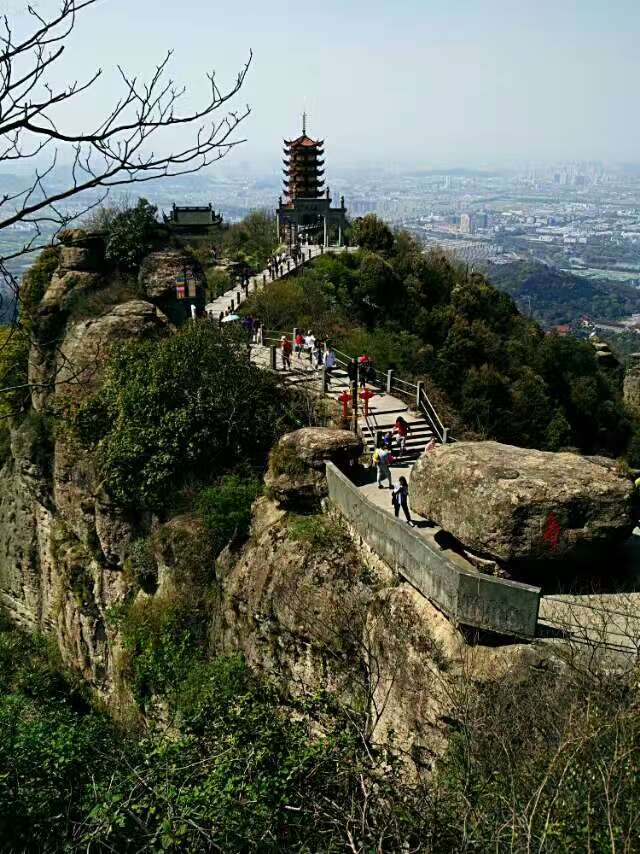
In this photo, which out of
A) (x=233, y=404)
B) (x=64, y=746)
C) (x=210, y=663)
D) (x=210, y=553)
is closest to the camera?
(x=64, y=746)

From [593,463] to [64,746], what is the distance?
9586 mm

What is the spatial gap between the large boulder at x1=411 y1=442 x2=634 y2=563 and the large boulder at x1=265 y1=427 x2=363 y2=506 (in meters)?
4.55

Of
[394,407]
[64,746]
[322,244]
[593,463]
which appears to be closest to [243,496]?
[394,407]

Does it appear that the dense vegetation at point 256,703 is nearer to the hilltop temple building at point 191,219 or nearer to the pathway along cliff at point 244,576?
the pathway along cliff at point 244,576

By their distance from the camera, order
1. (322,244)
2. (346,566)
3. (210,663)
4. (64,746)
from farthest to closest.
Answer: (322,244), (210,663), (346,566), (64,746)

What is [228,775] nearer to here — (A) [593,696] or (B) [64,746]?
(B) [64,746]

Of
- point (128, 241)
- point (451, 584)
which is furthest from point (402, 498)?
point (128, 241)

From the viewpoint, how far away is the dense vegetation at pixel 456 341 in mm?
31156

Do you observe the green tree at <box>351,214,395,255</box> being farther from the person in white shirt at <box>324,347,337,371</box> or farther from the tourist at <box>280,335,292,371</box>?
the person in white shirt at <box>324,347,337,371</box>

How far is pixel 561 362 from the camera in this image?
40.9 m

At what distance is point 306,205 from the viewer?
58062 millimetres

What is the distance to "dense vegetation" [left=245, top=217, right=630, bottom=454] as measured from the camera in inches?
1227

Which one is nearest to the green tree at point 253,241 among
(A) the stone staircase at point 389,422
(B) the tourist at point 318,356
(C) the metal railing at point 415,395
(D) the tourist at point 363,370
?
(B) the tourist at point 318,356

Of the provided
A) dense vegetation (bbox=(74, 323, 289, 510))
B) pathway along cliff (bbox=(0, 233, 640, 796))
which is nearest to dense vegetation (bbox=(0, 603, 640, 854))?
pathway along cliff (bbox=(0, 233, 640, 796))
